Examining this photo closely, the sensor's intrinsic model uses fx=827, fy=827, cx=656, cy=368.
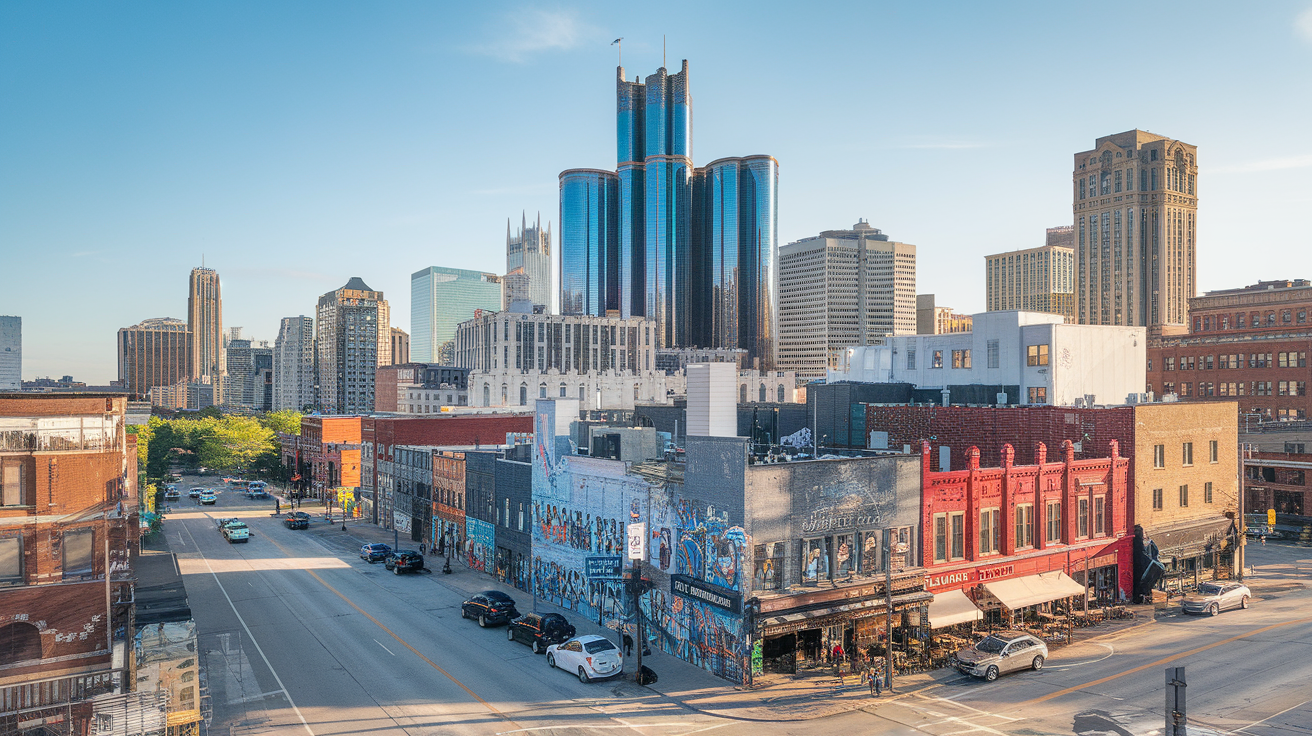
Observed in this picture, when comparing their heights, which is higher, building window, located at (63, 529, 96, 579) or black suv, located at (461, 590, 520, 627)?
building window, located at (63, 529, 96, 579)

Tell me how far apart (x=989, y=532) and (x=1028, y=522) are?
118 inches

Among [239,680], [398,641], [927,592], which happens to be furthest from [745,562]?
[239,680]

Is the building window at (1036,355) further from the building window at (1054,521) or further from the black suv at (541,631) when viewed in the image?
the black suv at (541,631)

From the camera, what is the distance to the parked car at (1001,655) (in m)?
31.6

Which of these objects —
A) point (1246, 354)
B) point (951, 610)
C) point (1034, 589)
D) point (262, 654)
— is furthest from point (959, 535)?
point (1246, 354)

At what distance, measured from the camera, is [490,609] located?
4031cm

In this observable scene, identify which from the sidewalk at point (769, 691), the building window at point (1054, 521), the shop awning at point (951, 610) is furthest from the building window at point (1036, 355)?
the shop awning at point (951, 610)

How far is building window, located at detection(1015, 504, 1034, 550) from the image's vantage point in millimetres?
39562

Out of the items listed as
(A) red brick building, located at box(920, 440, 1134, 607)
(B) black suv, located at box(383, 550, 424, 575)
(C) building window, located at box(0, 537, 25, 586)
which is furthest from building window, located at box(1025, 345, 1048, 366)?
(C) building window, located at box(0, 537, 25, 586)

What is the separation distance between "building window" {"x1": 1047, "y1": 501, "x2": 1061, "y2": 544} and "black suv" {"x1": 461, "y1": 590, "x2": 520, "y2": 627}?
87.4 feet

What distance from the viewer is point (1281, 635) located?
37.3 metres

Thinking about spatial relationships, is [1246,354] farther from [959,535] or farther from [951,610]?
[951,610]

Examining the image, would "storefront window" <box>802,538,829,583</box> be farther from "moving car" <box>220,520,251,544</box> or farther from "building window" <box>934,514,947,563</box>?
"moving car" <box>220,520,251,544</box>

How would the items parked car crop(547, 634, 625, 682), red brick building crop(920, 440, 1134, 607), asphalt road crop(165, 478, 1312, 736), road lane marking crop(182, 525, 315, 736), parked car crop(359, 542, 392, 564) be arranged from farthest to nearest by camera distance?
parked car crop(359, 542, 392, 564), red brick building crop(920, 440, 1134, 607), parked car crop(547, 634, 625, 682), road lane marking crop(182, 525, 315, 736), asphalt road crop(165, 478, 1312, 736)
